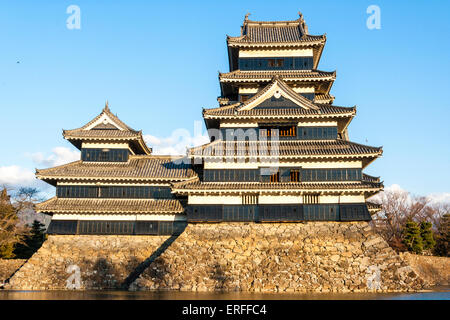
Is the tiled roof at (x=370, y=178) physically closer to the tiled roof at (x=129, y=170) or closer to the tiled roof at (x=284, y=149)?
the tiled roof at (x=284, y=149)

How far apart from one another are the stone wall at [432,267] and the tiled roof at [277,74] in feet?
59.9

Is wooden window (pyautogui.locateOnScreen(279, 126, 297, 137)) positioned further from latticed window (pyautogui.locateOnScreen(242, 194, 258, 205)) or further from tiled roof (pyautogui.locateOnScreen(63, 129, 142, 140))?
tiled roof (pyautogui.locateOnScreen(63, 129, 142, 140))

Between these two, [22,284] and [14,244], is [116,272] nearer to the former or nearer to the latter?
[22,284]

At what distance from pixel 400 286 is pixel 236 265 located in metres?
10.1

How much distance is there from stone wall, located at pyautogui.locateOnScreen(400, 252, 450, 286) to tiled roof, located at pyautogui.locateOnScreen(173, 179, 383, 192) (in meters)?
14.3

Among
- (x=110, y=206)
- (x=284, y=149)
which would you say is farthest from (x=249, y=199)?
(x=110, y=206)

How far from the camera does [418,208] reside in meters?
64.3

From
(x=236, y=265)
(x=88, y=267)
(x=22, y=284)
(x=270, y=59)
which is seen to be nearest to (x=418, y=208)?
(x=270, y=59)

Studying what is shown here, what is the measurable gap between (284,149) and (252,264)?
28.2 ft

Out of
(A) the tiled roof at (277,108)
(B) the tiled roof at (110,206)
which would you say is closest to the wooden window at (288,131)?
(A) the tiled roof at (277,108)

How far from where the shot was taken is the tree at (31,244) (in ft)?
136

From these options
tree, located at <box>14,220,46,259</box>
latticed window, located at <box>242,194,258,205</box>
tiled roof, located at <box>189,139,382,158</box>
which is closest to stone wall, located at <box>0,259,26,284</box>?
tree, located at <box>14,220,46,259</box>

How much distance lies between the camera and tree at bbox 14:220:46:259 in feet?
136
